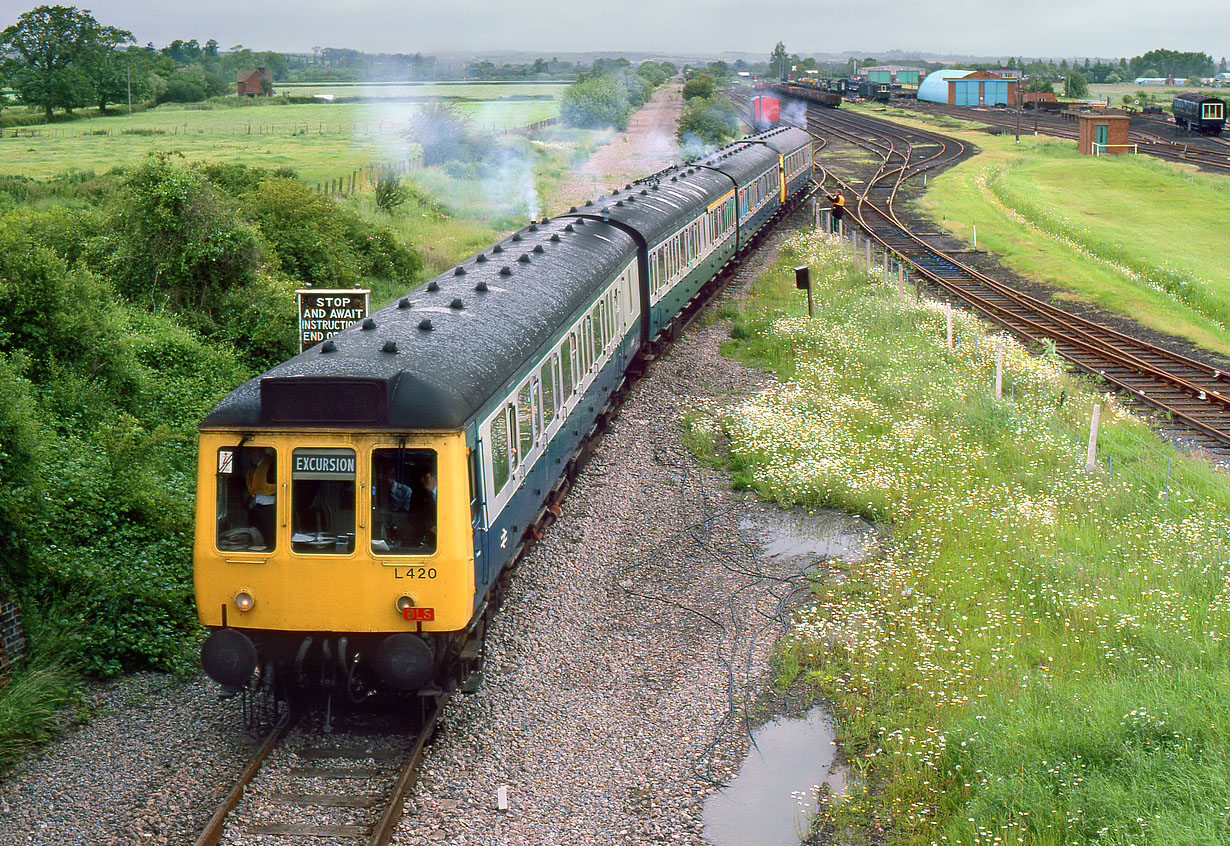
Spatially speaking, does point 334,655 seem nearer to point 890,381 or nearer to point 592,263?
point 592,263

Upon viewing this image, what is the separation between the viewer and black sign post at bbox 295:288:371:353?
1326cm

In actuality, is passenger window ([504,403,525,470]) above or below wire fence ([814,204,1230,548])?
above

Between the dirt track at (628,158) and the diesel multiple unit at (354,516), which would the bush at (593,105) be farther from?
the diesel multiple unit at (354,516)

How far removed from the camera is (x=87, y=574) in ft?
34.9

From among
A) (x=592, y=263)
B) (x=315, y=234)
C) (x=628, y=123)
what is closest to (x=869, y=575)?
(x=592, y=263)

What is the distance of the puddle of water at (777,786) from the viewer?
8211 mm

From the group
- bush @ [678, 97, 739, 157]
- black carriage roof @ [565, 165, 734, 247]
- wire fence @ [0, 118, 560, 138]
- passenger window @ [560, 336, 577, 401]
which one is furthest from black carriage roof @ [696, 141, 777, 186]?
bush @ [678, 97, 739, 157]

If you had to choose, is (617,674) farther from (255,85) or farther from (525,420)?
(255,85)

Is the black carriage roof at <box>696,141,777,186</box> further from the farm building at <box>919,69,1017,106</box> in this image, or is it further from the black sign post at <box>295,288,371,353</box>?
the farm building at <box>919,69,1017,106</box>

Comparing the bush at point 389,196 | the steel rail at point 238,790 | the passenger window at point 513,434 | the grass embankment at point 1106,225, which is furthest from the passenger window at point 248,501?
the bush at point 389,196

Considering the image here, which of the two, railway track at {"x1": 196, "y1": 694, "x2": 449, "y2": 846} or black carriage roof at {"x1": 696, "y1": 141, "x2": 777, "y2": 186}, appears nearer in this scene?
railway track at {"x1": 196, "y1": 694, "x2": 449, "y2": 846}

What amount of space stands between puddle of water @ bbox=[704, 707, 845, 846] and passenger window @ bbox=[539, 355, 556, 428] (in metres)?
4.19

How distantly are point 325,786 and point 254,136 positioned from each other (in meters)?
56.1

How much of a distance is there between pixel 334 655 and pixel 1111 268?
3042 cm
